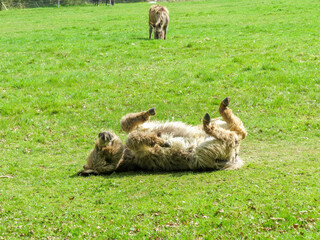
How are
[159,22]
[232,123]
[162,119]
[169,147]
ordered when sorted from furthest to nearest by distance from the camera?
[159,22]
[162,119]
[232,123]
[169,147]

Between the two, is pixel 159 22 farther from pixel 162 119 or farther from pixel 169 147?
pixel 169 147

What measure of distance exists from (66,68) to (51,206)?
1057 centimetres

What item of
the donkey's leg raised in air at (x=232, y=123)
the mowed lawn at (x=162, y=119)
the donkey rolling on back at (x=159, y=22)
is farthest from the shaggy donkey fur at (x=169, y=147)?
the donkey rolling on back at (x=159, y=22)

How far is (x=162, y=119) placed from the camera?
424 inches

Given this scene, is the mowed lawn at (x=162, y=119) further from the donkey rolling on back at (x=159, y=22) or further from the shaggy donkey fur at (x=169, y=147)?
the donkey rolling on back at (x=159, y=22)

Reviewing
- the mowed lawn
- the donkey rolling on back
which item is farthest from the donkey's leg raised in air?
the donkey rolling on back

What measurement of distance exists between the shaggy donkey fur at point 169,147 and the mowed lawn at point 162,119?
0.26 m

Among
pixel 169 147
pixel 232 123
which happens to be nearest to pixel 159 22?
pixel 232 123

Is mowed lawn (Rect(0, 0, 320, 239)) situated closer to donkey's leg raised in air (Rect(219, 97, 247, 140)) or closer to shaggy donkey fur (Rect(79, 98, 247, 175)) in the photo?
shaggy donkey fur (Rect(79, 98, 247, 175))

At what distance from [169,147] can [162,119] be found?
3872 mm

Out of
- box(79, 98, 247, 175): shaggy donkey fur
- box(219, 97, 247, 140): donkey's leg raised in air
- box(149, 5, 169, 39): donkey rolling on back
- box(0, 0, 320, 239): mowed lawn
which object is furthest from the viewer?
box(149, 5, 169, 39): donkey rolling on back

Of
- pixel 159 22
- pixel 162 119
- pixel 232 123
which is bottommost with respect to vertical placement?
pixel 162 119

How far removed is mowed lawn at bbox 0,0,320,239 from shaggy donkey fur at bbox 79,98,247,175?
10.2 inches

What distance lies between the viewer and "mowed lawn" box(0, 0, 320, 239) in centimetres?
526
